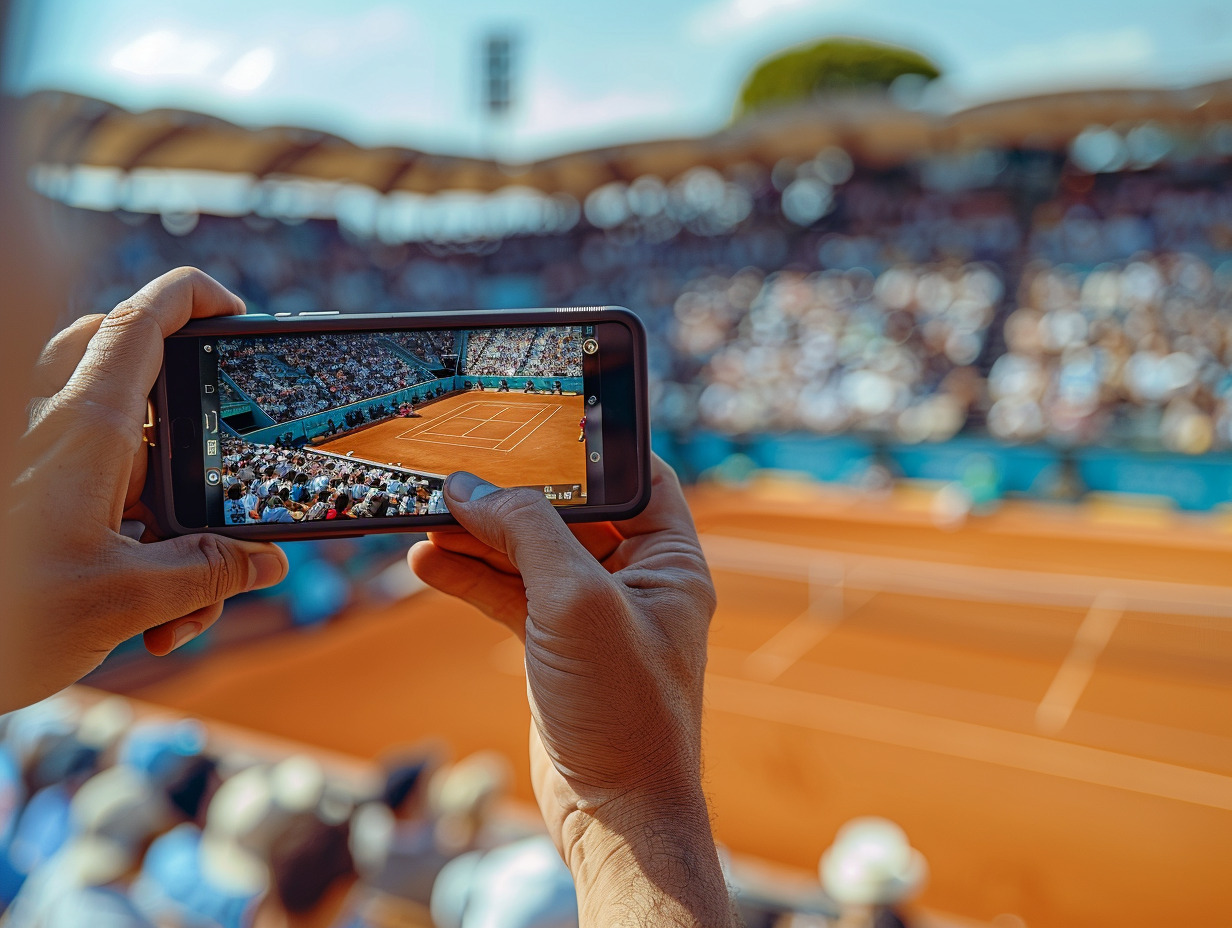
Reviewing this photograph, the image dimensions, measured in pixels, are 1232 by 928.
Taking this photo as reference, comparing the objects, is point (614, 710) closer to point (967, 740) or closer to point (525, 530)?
point (525, 530)

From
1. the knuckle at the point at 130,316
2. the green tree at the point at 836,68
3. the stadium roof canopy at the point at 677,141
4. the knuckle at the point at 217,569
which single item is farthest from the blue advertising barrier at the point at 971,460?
the green tree at the point at 836,68

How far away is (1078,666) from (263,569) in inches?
337

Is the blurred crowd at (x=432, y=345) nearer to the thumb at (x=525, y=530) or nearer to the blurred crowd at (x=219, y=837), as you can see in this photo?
the thumb at (x=525, y=530)

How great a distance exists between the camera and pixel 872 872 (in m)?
3.65

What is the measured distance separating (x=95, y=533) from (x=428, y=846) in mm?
3061

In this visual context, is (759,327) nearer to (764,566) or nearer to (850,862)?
(764,566)

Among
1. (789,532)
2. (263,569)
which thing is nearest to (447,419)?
(263,569)

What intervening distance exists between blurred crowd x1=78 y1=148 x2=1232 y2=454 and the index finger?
15.6 m

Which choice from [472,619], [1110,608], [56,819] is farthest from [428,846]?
[1110,608]

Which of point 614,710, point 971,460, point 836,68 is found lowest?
point 971,460

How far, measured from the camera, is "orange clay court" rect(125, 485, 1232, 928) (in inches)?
220

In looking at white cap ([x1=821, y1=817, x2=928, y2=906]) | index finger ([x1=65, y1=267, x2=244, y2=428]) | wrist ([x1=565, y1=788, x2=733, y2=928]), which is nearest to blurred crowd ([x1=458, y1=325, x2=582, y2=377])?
index finger ([x1=65, y1=267, x2=244, y2=428])

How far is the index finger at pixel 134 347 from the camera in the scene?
167 centimetres

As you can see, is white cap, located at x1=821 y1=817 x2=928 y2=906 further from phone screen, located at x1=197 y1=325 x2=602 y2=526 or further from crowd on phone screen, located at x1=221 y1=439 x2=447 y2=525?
crowd on phone screen, located at x1=221 y1=439 x2=447 y2=525
